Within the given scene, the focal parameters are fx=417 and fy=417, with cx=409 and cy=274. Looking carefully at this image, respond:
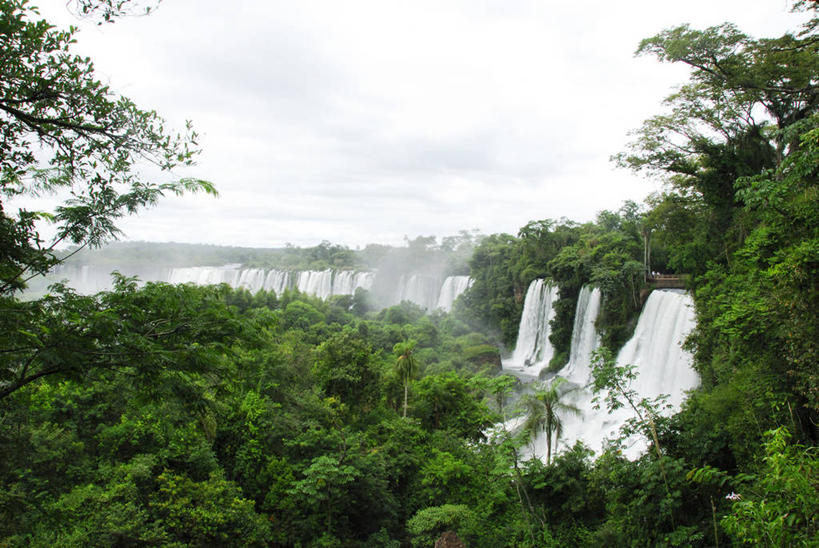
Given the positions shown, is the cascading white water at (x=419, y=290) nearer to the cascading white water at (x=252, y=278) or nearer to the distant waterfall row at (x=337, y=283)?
the distant waterfall row at (x=337, y=283)

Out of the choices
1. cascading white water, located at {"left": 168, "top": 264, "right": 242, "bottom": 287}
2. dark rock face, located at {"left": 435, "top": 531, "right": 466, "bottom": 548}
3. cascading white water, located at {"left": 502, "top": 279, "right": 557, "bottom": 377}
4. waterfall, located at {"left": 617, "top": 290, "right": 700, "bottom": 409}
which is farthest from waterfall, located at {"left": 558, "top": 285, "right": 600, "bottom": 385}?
cascading white water, located at {"left": 168, "top": 264, "right": 242, "bottom": 287}

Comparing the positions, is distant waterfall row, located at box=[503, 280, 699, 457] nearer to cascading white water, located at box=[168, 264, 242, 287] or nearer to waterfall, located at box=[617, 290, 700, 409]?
waterfall, located at box=[617, 290, 700, 409]

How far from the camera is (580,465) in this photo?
927 cm

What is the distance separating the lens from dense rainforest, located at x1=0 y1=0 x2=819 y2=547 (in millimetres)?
2967

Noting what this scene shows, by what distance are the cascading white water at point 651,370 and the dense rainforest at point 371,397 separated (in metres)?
1.77

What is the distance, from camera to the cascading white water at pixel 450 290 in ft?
128

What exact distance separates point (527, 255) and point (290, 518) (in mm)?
26346

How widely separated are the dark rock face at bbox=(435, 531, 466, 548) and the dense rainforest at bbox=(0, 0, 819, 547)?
0.85 meters

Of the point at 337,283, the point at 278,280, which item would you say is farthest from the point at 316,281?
the point at 278,280

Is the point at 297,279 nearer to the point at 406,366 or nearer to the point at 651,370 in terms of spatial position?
the point at 406,366

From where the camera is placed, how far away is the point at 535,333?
26.7 m

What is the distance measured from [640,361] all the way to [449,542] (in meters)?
11.5

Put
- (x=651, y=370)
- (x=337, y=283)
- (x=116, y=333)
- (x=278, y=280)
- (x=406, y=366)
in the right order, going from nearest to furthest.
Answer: (x=116, y=333) → (x=406, y=366) → (x=651, y=370) → (x=337, y=283) → (x=278, y=280)

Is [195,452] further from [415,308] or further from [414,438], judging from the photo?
[415,308]
